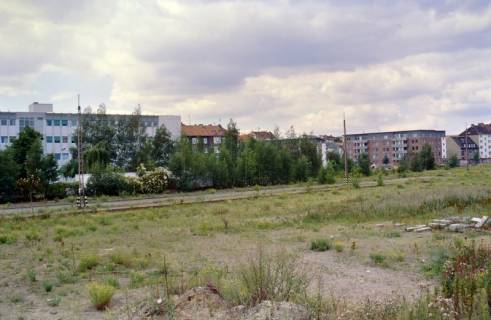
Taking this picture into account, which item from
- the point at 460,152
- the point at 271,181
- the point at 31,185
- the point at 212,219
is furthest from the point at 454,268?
the point at 460,152

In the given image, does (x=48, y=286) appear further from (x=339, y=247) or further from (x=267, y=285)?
(x=339, y=247)

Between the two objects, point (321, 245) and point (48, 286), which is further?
point (321, 245)

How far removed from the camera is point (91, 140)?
71.8m

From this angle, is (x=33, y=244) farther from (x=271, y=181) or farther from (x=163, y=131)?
(x=163, y=131)

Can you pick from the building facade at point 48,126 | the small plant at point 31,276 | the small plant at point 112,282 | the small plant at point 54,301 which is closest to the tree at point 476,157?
the building facade at point 48,126

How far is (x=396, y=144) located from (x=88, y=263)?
15643 cm

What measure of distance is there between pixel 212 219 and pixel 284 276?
1701 cm

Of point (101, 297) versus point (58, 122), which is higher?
point (58, 122)

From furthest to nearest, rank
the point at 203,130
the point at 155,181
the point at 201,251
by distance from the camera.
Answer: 1. the point at 203,130
2. the point at 155,181
3. the point at 201,251

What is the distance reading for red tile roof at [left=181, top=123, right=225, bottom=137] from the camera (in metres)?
101

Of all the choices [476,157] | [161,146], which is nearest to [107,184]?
[161,146]

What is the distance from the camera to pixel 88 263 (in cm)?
1214

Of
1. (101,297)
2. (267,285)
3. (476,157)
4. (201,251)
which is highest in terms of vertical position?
(476,157)

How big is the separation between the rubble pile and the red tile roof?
83800 millimetres
